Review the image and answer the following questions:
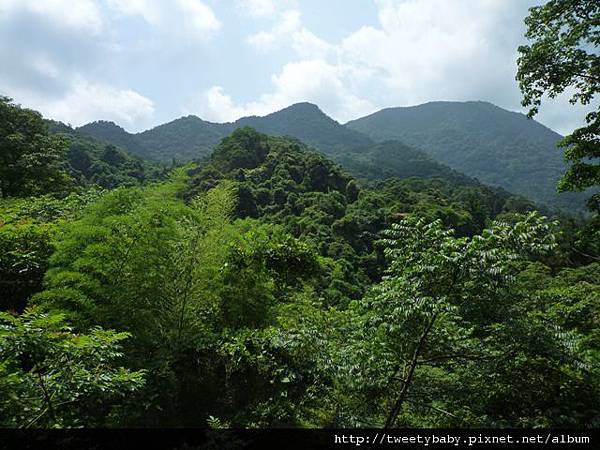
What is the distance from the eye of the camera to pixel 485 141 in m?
137

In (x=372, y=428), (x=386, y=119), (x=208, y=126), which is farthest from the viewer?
(x=386, y=119)

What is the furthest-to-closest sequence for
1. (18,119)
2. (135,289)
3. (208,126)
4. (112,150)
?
1. (208,126)
2. (112,150)
3. (18,119)
4. (135,289)

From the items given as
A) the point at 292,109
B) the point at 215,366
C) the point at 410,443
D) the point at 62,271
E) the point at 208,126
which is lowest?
the point at 215,366

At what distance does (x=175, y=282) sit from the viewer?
6.80 metres

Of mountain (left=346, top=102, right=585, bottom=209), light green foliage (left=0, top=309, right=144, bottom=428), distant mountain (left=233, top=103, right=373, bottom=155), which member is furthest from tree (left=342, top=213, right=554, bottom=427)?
distant mountain (left=233, top=103, right=373, bottom=155)

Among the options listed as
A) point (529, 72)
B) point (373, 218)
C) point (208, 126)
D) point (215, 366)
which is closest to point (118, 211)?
point (215, 366)

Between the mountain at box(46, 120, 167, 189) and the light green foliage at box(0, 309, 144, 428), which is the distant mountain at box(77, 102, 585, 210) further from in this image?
the light green foliage at box(0, 309, 144, 428)

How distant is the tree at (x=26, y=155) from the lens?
16217 mm

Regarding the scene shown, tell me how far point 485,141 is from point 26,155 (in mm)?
147183

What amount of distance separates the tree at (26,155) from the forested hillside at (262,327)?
7.24 meters

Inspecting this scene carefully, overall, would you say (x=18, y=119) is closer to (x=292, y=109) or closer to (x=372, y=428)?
(x=372, y=428)

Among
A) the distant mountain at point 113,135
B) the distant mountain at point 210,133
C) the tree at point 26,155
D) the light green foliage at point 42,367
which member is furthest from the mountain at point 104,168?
the distant mountain at point 113,135

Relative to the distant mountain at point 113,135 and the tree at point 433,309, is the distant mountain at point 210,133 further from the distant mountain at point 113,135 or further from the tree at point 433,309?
the tree at point 433,309

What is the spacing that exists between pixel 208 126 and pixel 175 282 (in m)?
121
